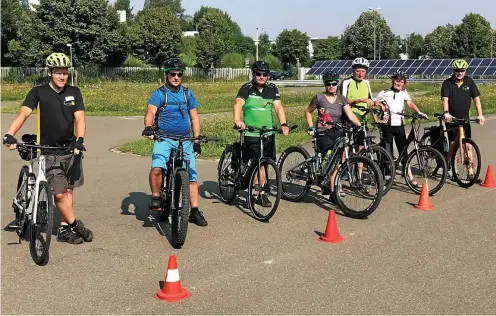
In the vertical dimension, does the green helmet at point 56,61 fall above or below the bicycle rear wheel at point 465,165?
above

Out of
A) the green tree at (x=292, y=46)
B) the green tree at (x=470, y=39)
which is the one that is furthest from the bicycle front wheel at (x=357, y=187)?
the green tree at (x=292, y=46)

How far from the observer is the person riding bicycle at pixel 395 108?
9.29 m

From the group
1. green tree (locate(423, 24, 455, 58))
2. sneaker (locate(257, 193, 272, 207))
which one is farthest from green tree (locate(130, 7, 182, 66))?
sneaker (locate(257, 193, 272, 207))

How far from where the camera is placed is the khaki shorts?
6.08 meters

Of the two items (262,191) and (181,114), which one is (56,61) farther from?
(262,191)

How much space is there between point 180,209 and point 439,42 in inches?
3363

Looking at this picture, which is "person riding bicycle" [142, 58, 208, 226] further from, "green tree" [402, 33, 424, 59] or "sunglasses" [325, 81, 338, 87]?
"green tree" [402, 33, 424, 59]

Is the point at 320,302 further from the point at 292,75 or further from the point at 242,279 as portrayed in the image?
the point at 292,75

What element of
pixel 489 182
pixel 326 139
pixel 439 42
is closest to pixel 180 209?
pixel 326 139

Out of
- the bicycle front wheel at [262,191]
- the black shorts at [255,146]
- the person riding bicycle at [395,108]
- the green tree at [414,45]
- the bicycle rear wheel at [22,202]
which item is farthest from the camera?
the green tree at [414,45]

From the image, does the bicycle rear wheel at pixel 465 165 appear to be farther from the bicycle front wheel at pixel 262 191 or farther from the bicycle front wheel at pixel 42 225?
the bicycle front wheel at pixel 42 225

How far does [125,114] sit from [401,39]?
9431cm

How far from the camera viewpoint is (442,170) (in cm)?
857

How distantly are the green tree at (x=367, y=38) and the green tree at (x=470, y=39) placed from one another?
1049cm
